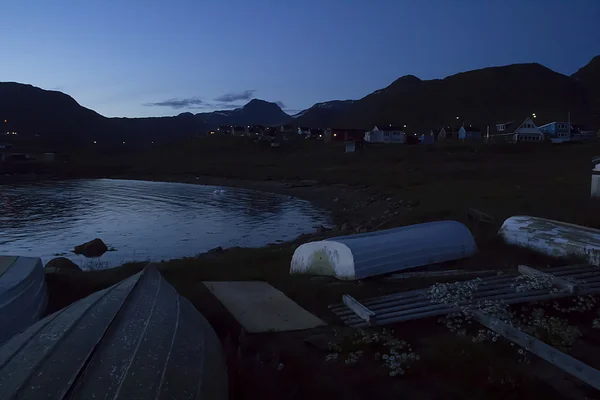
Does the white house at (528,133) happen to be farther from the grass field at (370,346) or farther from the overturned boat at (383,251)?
the overturned boat at (383,251)

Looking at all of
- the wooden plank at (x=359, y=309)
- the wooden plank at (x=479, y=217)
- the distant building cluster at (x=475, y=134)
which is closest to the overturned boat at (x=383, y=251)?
the wooden plank at (x=359, y=309)

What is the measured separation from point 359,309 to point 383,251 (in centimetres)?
286

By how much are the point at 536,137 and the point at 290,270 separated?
75.9 m

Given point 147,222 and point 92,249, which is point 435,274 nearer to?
point 92,249

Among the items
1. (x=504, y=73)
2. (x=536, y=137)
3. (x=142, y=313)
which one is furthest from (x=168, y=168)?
(x=504, y=73)

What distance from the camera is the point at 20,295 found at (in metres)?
7.13

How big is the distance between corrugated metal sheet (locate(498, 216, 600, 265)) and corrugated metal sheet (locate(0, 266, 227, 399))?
319 inches

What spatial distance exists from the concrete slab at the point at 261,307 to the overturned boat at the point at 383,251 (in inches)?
54.6

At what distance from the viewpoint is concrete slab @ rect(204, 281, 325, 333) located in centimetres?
651

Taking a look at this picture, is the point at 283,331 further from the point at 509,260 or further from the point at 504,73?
the point at 504,73

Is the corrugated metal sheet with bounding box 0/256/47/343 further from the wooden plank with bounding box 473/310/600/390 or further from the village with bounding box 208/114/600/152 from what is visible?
the village with bounding box 208/114/600/152

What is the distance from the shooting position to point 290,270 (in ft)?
34.4

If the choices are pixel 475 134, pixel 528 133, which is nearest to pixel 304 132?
pixel 475 134

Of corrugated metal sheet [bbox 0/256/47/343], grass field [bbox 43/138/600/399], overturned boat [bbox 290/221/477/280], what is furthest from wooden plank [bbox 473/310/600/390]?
corrugated metal sheet [bbox 0/256/47/343]
